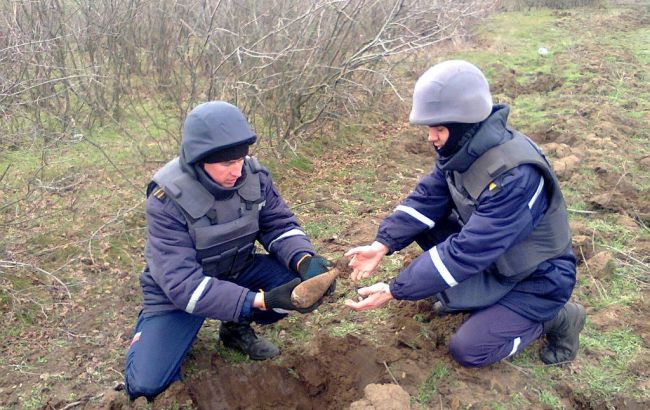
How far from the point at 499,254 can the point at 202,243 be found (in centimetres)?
138

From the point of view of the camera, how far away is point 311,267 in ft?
10.1

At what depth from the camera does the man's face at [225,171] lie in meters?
2.75

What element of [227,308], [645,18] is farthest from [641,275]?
[645,18]

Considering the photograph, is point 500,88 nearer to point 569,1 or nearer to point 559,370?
point 559,370

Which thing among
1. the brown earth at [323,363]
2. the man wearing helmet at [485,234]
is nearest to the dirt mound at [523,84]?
the brown earth at [323,363]

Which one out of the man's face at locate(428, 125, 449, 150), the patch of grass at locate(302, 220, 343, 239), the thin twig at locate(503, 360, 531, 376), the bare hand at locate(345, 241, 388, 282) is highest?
the man's face at locate(428, 125, 449, 150)

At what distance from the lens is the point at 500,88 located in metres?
8.58

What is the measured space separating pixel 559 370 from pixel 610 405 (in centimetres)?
28

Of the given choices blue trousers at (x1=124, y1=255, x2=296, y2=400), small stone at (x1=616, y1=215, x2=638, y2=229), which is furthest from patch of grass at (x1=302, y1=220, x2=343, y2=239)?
small stone at (x1=616, y1=215, x2=638, y2=229)

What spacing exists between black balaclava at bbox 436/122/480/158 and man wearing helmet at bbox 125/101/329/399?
0.90 m

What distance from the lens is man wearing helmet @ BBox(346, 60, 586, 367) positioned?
2615 millimetres

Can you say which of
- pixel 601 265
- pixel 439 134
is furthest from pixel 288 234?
pixel 601 265

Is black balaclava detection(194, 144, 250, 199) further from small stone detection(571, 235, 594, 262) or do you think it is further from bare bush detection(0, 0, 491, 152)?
small stone detection(571, 235, 594, 262)

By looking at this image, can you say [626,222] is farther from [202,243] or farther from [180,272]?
[180,272]
